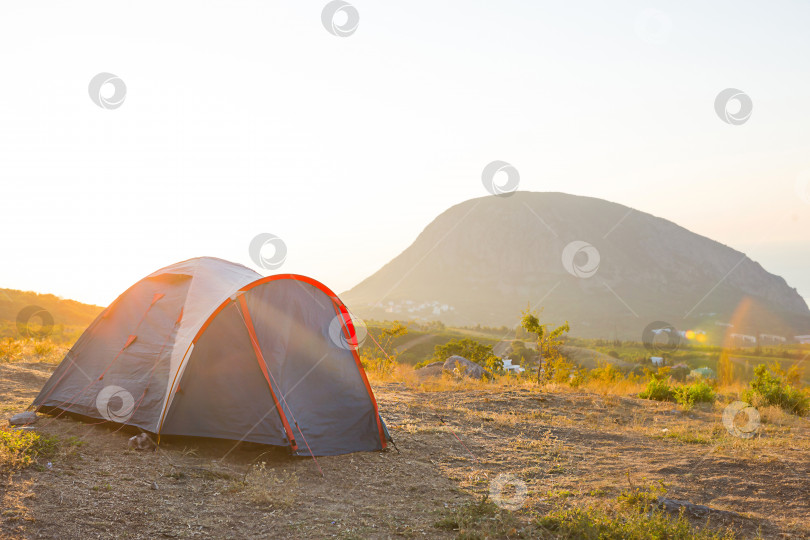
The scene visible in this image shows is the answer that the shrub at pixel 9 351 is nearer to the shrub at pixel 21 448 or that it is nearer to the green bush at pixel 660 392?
the shrub at pixel 21 448

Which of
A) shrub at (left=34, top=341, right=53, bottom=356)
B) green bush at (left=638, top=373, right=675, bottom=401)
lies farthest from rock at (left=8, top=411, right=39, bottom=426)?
green bush at (left=638, top=373, right=675, bottom=401)

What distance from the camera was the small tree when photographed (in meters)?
15.8

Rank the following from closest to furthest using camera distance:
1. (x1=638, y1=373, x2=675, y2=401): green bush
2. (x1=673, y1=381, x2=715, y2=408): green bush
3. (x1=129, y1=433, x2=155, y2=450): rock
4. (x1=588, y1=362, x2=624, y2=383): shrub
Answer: (x1=129, y1=433, x2=155, y2=450): rock → (x1=673, y1=381, x2=715, y2=408): green bush → (x1=638, y1=373, x2=675, y2=401): green bush → (x1=588, y1=362, x2=624, y2=383): shrub

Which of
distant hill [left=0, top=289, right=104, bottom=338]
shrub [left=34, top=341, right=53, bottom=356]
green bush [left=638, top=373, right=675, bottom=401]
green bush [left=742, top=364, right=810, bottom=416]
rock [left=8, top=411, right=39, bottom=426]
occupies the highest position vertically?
green bush [left=742, top=364, right=810, bottom=416]

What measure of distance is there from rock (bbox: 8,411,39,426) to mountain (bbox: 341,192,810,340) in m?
93.9

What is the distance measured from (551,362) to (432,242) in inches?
6277

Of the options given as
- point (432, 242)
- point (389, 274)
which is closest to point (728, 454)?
point (389, 274)

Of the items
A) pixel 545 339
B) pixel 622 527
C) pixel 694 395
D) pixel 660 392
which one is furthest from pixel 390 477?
pixel 545 339

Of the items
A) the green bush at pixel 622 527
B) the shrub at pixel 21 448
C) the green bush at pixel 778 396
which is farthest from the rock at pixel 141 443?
the green bush at pixel 778 396

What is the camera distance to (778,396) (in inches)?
492

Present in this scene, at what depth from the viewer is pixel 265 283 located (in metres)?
7.66

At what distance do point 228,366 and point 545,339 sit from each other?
11427mm

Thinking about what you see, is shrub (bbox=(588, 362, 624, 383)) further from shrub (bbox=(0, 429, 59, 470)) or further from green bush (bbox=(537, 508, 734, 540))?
shrub (bbox=(0, 429, 59, 470))

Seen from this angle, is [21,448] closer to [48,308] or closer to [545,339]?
[545,339]
